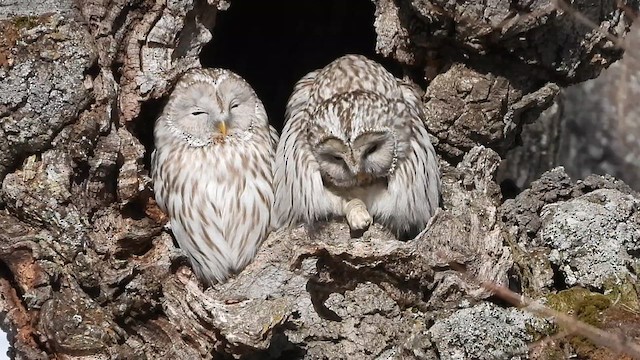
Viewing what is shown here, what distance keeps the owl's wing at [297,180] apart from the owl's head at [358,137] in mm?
54

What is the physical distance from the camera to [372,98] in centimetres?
413

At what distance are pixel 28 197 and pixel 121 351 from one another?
583 mm

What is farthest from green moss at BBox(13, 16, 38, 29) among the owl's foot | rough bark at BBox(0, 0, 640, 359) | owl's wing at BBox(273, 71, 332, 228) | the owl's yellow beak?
the owl's foot

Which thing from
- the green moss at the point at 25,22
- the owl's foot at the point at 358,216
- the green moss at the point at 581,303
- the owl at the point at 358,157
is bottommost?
the green moss at the point at 581,303

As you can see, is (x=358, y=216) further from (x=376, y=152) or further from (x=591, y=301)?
(x=591, y=301)

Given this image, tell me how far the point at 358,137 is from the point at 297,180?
0.34 meters

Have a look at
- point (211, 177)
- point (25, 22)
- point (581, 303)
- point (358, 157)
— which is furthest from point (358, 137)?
point (25, 22)

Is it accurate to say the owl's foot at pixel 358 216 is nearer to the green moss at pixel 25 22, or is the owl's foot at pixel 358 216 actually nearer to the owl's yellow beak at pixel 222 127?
the owl's yellow beak at pixel 222 127

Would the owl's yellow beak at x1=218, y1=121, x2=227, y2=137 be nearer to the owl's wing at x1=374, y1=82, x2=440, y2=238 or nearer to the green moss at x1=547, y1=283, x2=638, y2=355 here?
the owl's wing at x1=374, y1=82, x2=440, y2=238

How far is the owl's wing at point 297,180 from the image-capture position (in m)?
4.20

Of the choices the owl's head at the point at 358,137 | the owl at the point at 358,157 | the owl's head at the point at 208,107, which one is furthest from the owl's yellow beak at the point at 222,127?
the owl's head at the point at 358,137

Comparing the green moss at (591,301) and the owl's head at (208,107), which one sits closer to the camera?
the green moss at (591,301)

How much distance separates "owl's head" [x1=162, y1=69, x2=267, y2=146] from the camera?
167 inches

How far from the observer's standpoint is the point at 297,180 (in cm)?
424
